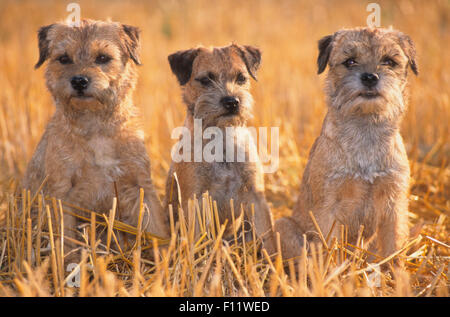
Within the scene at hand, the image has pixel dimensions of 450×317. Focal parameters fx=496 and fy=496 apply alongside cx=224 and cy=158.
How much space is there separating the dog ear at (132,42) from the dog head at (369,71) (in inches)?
69.9

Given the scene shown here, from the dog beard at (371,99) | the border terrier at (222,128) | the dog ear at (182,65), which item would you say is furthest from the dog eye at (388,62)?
the dog ear at (182,65)

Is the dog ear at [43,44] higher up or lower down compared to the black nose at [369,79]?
higher up

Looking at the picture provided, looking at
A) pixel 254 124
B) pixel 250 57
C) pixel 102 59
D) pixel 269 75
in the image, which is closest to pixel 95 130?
pixel 102 59

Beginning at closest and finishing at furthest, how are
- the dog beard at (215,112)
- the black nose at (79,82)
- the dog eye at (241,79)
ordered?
A: the black nose at (79,82)
the dog beard at (215,112)
the dog eye at (241,79)

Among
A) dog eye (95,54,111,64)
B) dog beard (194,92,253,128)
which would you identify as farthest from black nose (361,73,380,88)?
dog eye (95,54,111,64)

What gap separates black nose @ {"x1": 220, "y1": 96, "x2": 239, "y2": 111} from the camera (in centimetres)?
446

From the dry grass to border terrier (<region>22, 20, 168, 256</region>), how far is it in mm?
265

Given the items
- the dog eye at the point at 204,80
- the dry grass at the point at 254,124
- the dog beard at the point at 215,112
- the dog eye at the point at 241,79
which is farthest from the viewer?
the dog eye at the point at 241,79

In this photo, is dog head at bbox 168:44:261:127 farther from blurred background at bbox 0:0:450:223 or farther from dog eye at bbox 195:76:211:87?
blurred background at bbox 0:0:450:223

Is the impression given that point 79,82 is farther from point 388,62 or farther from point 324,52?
point 388,62

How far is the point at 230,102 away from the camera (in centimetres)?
446

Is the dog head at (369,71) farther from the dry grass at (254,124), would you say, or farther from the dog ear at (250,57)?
the dry grass at (254,124)

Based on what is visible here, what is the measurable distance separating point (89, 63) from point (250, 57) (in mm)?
1566

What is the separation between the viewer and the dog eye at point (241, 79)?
483cm
